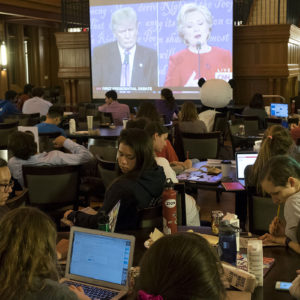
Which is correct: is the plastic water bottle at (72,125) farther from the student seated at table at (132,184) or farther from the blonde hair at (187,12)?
the blonde hair at (187,12)

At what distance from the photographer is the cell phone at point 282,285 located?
215cm

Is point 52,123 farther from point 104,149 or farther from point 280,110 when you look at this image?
point 280,110

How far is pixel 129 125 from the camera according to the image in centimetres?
459

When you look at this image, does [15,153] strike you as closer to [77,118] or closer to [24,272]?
[24,272]

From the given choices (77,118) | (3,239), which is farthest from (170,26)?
(3,239)

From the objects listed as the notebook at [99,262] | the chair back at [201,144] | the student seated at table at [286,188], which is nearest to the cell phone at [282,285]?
the student seated at table at [286,188]

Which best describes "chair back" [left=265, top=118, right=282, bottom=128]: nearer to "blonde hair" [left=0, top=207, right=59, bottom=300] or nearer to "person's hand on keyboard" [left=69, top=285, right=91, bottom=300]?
"person's hand on keyboard" [left=69, top=285, right=91, bottom=300]

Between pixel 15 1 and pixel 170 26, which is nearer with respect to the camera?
pixel 170 26

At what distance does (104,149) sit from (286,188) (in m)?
3.17

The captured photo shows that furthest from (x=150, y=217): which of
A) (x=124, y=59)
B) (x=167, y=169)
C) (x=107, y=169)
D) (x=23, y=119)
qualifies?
(x=124, y=59)

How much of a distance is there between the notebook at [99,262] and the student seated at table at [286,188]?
879 mm

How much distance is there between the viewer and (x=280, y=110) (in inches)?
358

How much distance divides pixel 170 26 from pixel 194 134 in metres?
6.20

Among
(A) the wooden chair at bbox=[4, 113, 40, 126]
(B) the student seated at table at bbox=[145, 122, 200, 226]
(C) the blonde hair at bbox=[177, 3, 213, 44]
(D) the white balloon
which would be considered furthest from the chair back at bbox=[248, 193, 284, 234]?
(C) the blonde hair at bbox=[177, 3, 213, 44]
